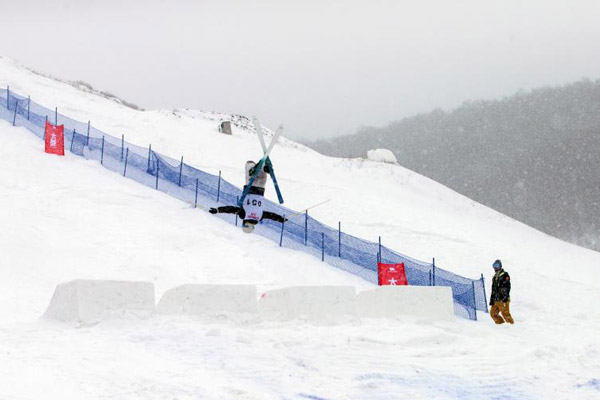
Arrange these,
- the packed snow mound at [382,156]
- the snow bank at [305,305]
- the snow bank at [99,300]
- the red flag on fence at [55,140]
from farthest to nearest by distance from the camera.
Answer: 1. the packed snow mound at [382,156]
2. the red flag on fence at [55,140]
3. the snow bank at [305,305]
4. the snow bank at [99,300]

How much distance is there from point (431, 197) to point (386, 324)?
104ft

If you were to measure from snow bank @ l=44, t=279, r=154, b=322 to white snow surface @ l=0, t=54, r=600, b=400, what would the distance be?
325mm

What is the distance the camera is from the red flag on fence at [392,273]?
21203 mm

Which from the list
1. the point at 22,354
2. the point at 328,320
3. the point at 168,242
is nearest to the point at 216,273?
the point at 168,242

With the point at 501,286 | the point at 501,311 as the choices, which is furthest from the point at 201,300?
the point at 501,311

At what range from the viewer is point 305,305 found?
12156 millimetres

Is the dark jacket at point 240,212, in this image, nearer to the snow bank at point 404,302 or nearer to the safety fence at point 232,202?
the snow bank at point 404,302

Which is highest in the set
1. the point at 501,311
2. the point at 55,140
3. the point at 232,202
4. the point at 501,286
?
the point at 55,140

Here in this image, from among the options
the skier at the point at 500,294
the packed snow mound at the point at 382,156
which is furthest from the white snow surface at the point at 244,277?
the packed snow mound at the point at 382,156

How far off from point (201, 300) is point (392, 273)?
10905 mm

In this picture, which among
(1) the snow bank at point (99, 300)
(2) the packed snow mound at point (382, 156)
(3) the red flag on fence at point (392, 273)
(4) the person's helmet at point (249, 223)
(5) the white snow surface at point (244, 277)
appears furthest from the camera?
(2) the packed snow mound at point (382, 156)

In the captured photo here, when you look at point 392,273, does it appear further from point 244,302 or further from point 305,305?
point 244,302

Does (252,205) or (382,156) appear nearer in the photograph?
(252,205)

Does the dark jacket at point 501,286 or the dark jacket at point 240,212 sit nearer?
the dark jacket at point 240,212
